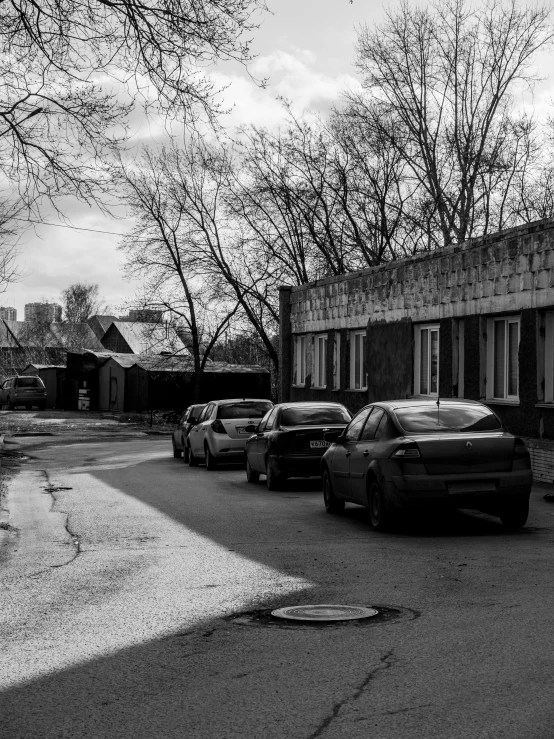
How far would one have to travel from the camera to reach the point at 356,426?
14156 millimetres

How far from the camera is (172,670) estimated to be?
6031 millimetres

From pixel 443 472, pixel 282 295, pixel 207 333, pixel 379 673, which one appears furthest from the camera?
pixel 207 333

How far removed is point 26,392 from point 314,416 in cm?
4646

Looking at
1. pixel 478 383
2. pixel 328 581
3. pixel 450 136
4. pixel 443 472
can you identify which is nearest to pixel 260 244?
pixel 450 136

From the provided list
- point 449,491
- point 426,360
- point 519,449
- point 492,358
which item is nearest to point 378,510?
point 449,491

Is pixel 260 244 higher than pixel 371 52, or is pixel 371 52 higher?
pixel 371 52

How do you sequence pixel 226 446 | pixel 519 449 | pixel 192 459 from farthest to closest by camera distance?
pixel 192 459 < pixel 226 446 < pixel 519 449

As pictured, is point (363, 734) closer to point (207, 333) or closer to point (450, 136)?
point (450, 136)

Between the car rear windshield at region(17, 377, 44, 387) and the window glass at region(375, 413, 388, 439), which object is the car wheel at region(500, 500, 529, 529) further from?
the car rear windshield at region(17, 377, 44, 387)

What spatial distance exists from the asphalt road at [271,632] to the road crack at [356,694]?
0.01 m

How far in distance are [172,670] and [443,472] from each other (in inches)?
254

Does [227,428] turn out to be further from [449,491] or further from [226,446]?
[449,491]

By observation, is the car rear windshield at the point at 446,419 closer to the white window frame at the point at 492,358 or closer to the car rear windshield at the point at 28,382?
the white window frame at the point at 492,358

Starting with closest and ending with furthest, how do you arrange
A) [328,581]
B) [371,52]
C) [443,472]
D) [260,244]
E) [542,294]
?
1. [328,581]
2. [443,472]
3. [542,294]
4. [371,52]
5. [260,244]
